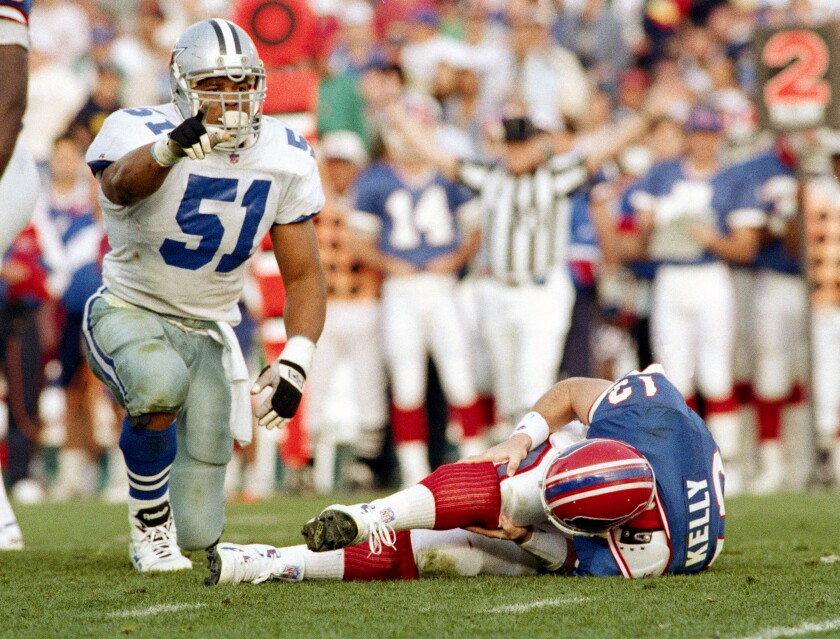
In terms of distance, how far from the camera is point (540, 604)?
359 cm

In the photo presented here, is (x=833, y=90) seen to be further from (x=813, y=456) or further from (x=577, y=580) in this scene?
(x=577, y=580)

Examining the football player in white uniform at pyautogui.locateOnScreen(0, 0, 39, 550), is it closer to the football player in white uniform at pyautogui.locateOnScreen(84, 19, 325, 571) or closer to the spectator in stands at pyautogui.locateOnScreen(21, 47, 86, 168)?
the football player in white uniform at pyautogui.locateOnScreen(84, 19, 325, 571)

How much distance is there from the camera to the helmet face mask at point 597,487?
3.68 meters

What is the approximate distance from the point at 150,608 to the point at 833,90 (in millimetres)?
6331

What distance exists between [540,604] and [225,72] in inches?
72.2

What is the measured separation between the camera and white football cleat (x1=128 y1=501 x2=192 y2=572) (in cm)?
450

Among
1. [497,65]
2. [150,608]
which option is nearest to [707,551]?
[150,608]

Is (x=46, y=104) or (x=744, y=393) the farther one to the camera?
(x=46, y=104)

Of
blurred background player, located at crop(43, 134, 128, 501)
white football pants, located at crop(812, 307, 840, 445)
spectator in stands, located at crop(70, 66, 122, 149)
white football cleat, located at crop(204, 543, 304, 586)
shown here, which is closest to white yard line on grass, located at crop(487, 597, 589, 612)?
white football cleat, located at crop(204, 543, 304, 586)

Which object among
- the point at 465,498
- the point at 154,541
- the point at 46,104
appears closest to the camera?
the point at 465,498

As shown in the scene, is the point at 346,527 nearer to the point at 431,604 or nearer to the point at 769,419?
the point at 431,604

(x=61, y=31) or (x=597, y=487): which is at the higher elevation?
(x=61, y=31)

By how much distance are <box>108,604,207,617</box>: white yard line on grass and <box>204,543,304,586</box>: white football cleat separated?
0.28m

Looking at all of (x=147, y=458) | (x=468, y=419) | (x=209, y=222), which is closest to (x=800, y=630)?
(x=147, y=458)
